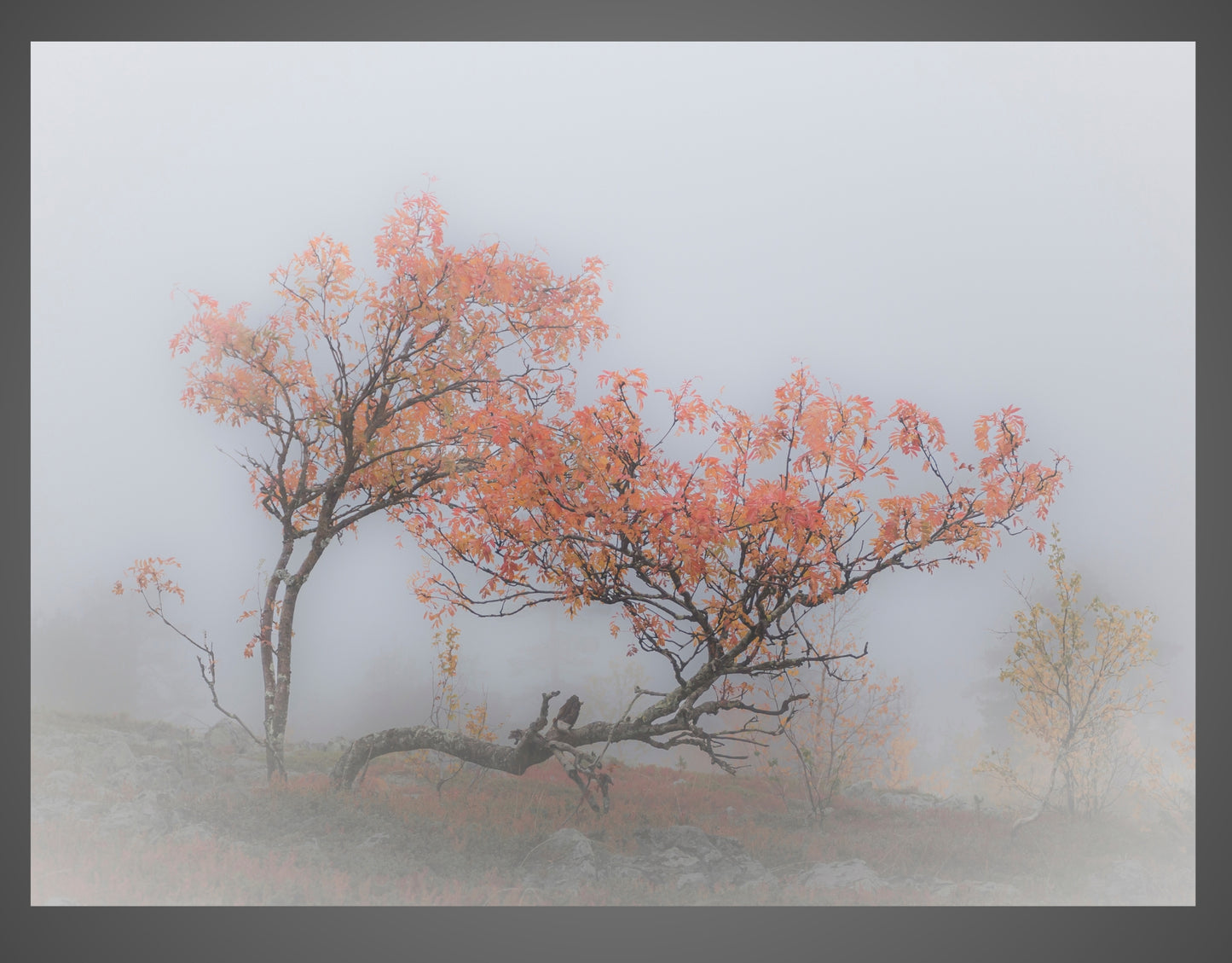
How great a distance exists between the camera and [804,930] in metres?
6.39

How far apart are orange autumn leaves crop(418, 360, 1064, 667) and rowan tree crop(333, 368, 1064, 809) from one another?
11 mm

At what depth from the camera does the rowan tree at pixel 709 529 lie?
6.09m

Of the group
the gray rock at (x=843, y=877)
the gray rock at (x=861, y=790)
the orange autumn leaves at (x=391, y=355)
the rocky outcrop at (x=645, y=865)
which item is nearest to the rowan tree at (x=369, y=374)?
the orange autumn leaves at (x=391, y=355)

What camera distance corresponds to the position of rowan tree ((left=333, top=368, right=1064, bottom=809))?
240 inches

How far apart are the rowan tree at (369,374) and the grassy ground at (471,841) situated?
57 cm

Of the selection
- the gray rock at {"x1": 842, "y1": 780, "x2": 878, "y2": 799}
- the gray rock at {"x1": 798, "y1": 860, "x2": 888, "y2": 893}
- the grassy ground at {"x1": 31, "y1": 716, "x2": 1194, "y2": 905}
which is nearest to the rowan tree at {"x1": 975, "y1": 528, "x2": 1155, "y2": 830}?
the grassy ground at {"x1": 31, "y1": 716, "x2": 1194, "y2": 905}

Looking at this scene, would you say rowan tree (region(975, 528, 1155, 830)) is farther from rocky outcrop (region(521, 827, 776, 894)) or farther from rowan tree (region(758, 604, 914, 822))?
rocky outcrop (region(521, 827, 776, 894))

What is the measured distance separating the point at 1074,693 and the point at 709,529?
2930 mm

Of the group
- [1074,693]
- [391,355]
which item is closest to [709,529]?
[391,355]

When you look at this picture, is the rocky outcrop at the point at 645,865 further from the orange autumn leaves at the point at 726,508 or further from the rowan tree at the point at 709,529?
the orange autumn leaves at the point at 726,508

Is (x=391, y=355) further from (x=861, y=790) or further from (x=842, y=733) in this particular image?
(x=861, y=790)

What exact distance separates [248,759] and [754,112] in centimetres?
576

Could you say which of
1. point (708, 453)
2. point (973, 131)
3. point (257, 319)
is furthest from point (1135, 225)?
point (257, 319)

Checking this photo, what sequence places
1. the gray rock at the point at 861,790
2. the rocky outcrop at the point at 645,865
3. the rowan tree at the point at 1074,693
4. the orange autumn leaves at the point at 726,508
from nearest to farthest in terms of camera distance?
the orange autumn leaves at the point at 726,508, the rocky outcrop at the point at 645,865, the rowan tree at the point at 1074,693, the gray rock at the point at 861,790
